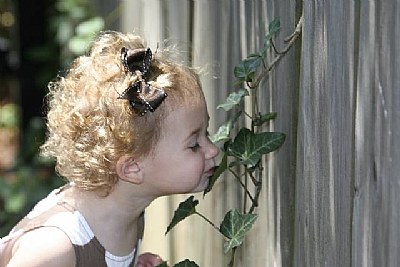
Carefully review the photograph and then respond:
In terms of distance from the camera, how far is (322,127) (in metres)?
2.23

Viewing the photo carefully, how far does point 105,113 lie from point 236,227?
1.38ft

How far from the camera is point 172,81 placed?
2.59m

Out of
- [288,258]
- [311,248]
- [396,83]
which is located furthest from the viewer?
[288,258]

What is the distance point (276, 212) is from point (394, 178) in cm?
71

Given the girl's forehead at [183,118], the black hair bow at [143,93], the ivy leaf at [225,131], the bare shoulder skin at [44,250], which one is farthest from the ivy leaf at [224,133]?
the bare shoulder skin at [44,250]

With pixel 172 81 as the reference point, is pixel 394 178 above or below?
below

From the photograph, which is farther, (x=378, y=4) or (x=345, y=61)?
(x=345, y=61)

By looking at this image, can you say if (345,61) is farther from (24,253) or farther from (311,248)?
(24,253)

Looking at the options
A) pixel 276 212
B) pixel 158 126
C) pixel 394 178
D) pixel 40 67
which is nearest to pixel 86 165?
pixel 158 126

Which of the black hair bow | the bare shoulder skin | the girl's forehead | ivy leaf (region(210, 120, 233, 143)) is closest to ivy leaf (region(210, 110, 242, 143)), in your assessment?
ivy leaf (region(210, 120, 233, 143))

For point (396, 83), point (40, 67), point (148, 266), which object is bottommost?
point (148, 266)

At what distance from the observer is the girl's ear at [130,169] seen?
8.54 feet

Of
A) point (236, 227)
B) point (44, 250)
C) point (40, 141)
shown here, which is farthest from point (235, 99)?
point (40, 141)

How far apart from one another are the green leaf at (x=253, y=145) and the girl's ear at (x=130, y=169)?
9.3 inches
